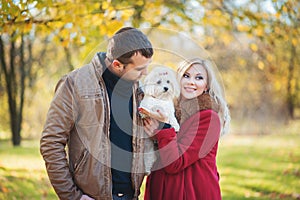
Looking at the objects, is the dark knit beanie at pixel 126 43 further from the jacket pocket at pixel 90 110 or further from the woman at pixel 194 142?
the woman at pixel 194 142

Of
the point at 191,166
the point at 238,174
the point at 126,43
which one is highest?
the point at 126,43

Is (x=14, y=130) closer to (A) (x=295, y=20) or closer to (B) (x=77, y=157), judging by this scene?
(A) (x=295, y=20)

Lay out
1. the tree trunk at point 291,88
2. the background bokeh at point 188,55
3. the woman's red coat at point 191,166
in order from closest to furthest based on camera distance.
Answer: the woman's red coat at point 191,166, the background bokeh at point 188,55, the tree trunk at point 291,88

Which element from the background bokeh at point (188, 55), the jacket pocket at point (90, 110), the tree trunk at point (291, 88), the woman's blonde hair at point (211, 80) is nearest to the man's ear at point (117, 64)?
the jacket pocket at point (90, 110)

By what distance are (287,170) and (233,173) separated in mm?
913

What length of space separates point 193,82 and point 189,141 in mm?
365

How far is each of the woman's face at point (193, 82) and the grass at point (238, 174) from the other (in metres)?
2.30

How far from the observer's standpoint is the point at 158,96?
8.25ft

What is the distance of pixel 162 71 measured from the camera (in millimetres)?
2553

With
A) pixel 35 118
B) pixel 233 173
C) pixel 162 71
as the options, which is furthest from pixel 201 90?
pixel 35 118

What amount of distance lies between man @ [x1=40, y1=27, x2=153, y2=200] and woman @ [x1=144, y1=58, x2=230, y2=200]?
0.81ft

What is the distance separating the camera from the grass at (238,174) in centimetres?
554

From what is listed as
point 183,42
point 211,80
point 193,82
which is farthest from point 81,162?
point 183,42

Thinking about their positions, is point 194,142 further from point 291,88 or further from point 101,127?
point 291,88
